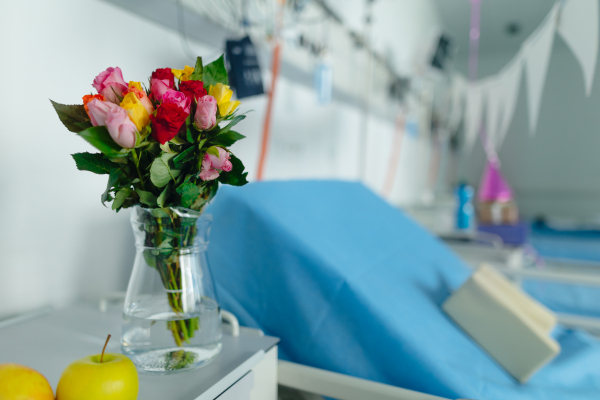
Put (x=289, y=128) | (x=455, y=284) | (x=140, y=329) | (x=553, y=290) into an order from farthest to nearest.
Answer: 1. (x=553, y=290)
2. (x=289, y=128)
3. (x=455, y=284)
4. (x=140, y=329)

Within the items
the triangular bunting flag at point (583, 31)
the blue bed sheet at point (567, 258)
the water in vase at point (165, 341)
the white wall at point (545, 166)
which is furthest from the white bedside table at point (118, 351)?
the white wall at point (545, 166)

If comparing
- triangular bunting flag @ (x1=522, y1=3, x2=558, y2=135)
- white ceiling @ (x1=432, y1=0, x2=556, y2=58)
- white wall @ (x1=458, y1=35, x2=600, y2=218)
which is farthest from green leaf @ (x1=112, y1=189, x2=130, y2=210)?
white wall @ (x1=458, y1=35, x2=600, y2=218)

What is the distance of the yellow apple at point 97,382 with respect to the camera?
1.24 feet

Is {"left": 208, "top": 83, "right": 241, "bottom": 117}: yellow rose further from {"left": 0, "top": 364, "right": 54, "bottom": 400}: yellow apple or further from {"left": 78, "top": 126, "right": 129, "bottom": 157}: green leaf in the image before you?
{"left": 0, "top": 364, "right": 54, "bottom": 400}: yellow apple

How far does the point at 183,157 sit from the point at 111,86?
0.36 ft

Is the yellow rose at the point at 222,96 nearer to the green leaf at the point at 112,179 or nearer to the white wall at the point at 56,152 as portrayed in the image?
the green leaf at the point at 112,179

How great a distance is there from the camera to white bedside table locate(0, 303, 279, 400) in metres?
0.49

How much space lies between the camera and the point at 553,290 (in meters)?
1.79

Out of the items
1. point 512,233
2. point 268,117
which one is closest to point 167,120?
point 268,117

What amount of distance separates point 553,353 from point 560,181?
3.97 m

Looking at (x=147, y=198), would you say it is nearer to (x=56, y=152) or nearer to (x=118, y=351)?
(x=118, y=351)

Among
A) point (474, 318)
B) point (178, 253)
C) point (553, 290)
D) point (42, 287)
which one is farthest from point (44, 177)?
point (553, 290)

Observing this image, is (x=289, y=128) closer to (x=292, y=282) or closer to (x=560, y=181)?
(x=292, y=282)

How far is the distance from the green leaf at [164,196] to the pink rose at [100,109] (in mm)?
103
